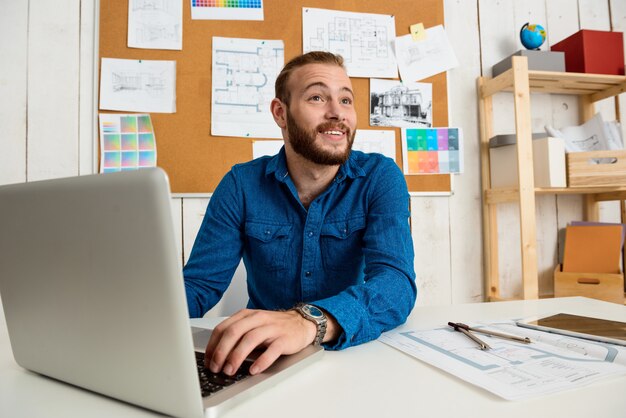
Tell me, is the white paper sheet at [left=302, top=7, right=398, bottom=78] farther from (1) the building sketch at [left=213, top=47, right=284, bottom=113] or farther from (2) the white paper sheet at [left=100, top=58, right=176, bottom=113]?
(2) the white paper sheet at [left=100, top=58, right=176, bottom=113]

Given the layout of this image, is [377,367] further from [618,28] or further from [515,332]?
[618,28]

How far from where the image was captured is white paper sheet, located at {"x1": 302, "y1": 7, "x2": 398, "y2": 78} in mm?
1927

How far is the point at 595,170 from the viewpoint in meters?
1.90

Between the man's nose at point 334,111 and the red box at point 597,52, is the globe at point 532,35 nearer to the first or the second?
the red box at point 597,52

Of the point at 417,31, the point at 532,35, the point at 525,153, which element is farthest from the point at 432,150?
the point at 532,35

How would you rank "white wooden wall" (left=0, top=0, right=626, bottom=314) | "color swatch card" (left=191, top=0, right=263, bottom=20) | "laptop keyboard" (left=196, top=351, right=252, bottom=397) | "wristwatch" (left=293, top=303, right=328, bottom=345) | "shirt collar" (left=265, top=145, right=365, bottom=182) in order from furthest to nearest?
1. "color swatch card" (left=191, top=0, right=263, bottom=20)
2. "white wooden wall" (left=0, top=0, right=626, bottom=314)
3. "shirt collar" (left=265, top=145, right=365, bottom=182)
4. "wristwatch" (left=293, top=303, right=328, bottom=345)
5. "laptop keyboard" (left=196, top=351, right=252, bottom=397)

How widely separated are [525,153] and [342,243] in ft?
3.66

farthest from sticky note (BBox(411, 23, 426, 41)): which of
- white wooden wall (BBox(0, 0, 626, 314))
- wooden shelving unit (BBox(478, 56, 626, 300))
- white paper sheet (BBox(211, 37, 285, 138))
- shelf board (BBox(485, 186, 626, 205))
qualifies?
shelf board (BBox(485, 186, 626, 205))

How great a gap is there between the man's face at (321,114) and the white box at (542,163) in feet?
3.22

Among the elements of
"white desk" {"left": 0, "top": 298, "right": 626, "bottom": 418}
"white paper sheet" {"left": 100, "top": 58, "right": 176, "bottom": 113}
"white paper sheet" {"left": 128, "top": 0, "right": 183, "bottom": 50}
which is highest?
"white paper sheet" {"left": 128, "top": 0, "right": 183, "bottom": 50}

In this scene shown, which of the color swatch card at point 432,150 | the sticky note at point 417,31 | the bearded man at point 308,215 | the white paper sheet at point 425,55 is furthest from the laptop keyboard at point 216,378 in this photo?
the sticky note at point 417,31

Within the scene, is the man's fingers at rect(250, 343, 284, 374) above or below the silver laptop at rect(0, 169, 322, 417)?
below

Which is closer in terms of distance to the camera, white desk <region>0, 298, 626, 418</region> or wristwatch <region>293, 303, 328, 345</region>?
white desk <region>0, 298, 626, 418</region>

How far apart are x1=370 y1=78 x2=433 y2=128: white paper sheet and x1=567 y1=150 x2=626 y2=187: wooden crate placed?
2.03 ft
